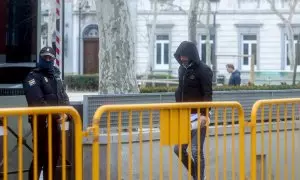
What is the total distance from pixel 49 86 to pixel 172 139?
67.2 inches

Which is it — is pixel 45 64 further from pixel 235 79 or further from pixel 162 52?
pixel 162 52

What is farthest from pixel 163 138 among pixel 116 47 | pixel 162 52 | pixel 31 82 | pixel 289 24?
pixel 162 52

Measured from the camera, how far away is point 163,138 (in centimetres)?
666

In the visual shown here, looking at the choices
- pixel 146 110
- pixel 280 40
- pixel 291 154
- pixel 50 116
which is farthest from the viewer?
pixel 280 40

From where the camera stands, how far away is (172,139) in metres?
6.67

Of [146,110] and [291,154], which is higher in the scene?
[146,110]

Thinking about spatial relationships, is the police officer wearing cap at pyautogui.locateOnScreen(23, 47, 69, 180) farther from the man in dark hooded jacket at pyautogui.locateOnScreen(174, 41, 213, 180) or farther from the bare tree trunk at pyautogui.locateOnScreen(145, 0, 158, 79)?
the bare tree trunk at pyautogui.locateOnScreen(145, 0, 158, 79)

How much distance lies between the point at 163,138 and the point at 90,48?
38259 millimetres

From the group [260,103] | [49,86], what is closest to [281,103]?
[260,103]

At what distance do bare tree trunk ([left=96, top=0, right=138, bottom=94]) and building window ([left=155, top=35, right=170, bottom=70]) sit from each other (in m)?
34.7

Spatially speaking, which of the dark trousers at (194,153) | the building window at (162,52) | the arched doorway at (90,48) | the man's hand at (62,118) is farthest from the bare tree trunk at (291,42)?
the man's hand at (62,118)

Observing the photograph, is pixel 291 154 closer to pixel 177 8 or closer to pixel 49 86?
pixel 49 86

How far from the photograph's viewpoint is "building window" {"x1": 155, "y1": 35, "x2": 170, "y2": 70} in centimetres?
4538

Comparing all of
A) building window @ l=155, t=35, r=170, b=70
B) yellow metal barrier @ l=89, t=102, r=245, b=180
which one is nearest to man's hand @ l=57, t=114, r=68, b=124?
yellow metal barrier @ l=89, t=102, r=245, b=180
